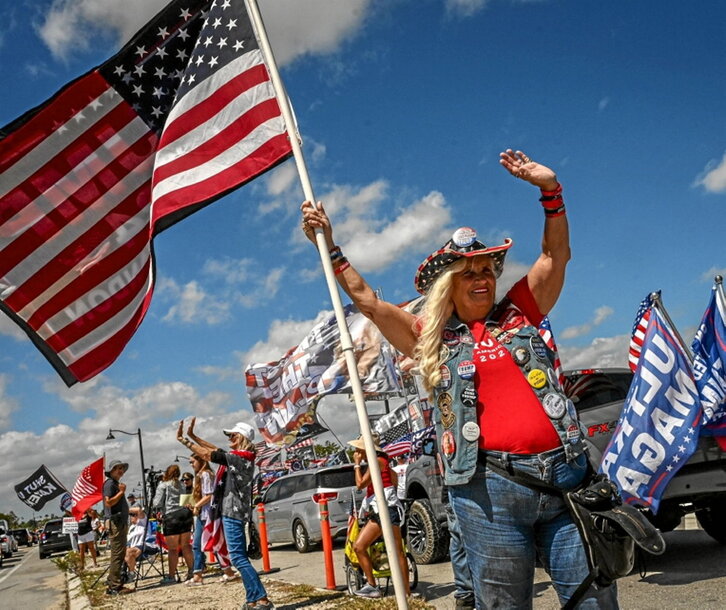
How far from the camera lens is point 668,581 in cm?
682

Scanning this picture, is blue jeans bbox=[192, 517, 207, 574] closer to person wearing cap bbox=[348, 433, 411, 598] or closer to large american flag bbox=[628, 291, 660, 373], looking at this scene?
person wearing cap bbox=[348, 433, 411, 598]

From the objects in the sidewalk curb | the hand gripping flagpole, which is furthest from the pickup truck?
the sidewalk curb

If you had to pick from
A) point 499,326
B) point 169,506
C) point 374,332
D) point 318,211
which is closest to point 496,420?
point 499,326

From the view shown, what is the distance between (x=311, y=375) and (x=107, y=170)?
17.7 metres

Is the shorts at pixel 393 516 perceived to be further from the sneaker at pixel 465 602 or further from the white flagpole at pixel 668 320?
the white flagpole at pixel 668 320

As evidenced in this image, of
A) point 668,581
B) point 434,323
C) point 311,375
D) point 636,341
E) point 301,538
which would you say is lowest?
point 668,581

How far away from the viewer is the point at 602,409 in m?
7.33

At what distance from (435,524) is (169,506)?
5337 millimetres

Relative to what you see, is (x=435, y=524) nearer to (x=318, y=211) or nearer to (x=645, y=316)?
(x=645, y=316)

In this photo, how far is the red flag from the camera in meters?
16.3

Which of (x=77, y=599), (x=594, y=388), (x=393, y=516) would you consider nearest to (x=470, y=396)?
(x=393, y=516)

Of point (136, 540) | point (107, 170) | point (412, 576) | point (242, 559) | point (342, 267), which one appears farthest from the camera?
point (136, 540)

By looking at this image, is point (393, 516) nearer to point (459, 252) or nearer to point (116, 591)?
point (459, 252)

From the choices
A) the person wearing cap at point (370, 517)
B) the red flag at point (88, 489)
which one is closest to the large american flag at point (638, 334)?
the person wearing cap at point (370, 517)
